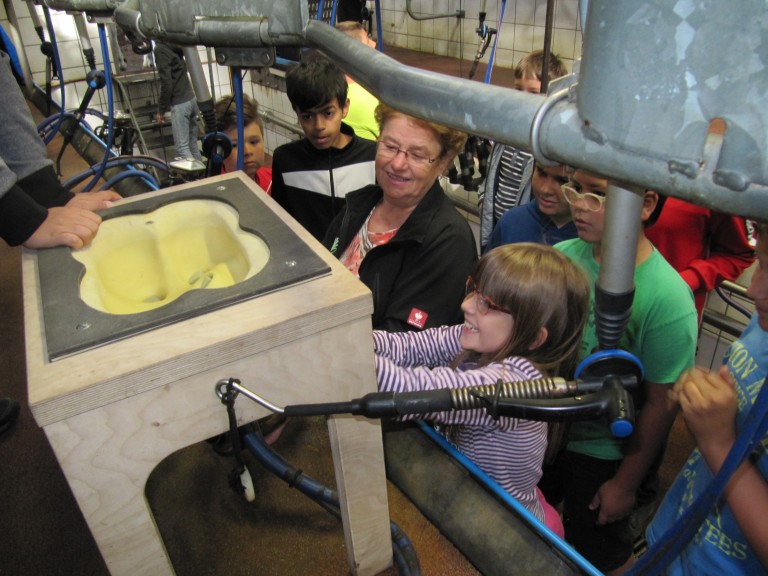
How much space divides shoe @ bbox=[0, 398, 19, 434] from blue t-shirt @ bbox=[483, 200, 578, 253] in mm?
1438

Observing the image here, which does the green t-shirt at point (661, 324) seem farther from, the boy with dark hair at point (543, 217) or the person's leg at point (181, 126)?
the person's leg at point (181, 126)

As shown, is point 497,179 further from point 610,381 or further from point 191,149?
point 191,149

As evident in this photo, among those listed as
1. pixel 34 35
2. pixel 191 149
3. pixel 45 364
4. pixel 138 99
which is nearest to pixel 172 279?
pixel 45 364

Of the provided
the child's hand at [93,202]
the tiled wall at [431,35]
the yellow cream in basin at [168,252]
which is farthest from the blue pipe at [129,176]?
the yellow cream in basin at [168,252]

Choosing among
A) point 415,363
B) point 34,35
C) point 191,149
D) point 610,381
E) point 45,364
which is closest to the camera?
point 610,381

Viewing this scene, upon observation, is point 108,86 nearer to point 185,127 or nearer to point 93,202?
point 93,202

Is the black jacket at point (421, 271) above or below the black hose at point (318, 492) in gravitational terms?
above

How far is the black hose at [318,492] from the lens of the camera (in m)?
0.94

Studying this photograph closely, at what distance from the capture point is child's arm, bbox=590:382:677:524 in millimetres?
1094

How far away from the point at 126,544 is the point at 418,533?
485 mm

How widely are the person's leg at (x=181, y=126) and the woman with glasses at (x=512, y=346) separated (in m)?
3.19

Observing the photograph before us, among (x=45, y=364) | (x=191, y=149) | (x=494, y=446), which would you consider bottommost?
(x=191, y=149)

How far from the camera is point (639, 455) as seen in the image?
44.6 inches

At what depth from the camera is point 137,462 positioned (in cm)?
66
